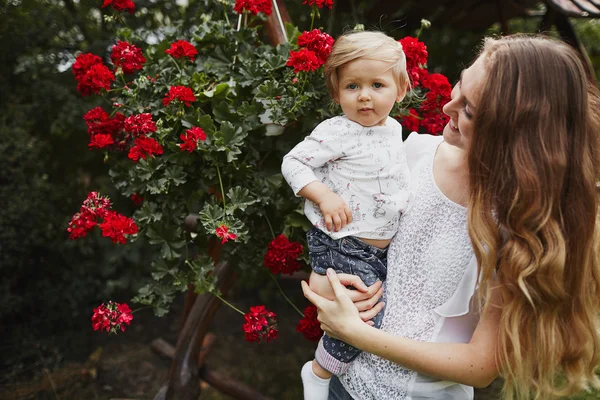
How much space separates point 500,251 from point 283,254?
822mm

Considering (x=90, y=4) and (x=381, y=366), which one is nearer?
(x=381, y=366)

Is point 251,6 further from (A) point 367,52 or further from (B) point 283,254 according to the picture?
(B) point 283,254

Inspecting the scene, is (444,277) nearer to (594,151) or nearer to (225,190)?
(594,151)

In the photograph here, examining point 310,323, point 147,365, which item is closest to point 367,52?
point 310,323

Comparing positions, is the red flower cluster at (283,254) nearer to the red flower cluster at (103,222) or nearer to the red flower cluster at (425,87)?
the red flower cluster at (103,222)

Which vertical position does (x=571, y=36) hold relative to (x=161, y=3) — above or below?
below

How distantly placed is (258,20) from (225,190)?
2.41 ft

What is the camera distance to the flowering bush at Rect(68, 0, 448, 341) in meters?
1.98

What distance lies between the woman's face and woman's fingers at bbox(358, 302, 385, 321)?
44cm

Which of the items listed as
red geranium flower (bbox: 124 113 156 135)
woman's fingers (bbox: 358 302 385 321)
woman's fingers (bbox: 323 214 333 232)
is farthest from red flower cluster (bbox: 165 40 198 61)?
woman's fingers (bbox: 358 302 385 321)

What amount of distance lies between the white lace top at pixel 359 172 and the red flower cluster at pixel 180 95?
21.4 inches

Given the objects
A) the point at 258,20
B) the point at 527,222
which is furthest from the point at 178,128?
the point at 527,222

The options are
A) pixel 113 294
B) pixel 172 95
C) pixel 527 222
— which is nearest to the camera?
pixel 527 222

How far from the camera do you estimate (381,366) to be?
4.89 feet
